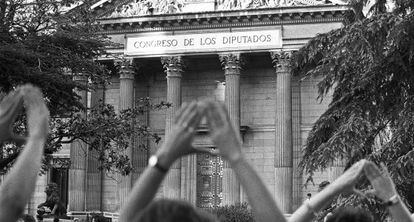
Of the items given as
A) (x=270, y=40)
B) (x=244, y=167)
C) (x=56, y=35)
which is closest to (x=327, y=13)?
(x=270, y=40)

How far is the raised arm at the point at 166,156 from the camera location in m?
3.15

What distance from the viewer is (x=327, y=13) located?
39.3 meters

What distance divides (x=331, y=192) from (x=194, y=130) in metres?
1.37

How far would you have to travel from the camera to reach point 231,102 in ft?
131

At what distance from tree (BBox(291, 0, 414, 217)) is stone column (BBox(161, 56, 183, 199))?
76.8 ft

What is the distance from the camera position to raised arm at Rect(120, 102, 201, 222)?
315 centimetres

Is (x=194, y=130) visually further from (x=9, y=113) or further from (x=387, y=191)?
(x=387, y=191)

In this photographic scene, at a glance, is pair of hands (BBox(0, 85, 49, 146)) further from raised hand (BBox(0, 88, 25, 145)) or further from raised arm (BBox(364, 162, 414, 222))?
raised arm (BBox(364, 162, 414, 222))

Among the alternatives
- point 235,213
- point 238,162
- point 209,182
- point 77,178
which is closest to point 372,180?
point 238,162

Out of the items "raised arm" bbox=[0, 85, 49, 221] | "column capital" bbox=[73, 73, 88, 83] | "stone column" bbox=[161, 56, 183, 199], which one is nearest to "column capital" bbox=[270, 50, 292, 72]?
"stone column" bbox=[161, 56, 183, 199]

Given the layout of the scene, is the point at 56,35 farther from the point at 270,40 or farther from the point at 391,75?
the point at 270,40

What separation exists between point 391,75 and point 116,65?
2746 cm

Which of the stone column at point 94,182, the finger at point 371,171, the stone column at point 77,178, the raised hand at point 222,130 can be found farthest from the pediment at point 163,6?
the raised hand at point 222,130

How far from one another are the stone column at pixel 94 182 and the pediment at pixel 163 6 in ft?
14.2
